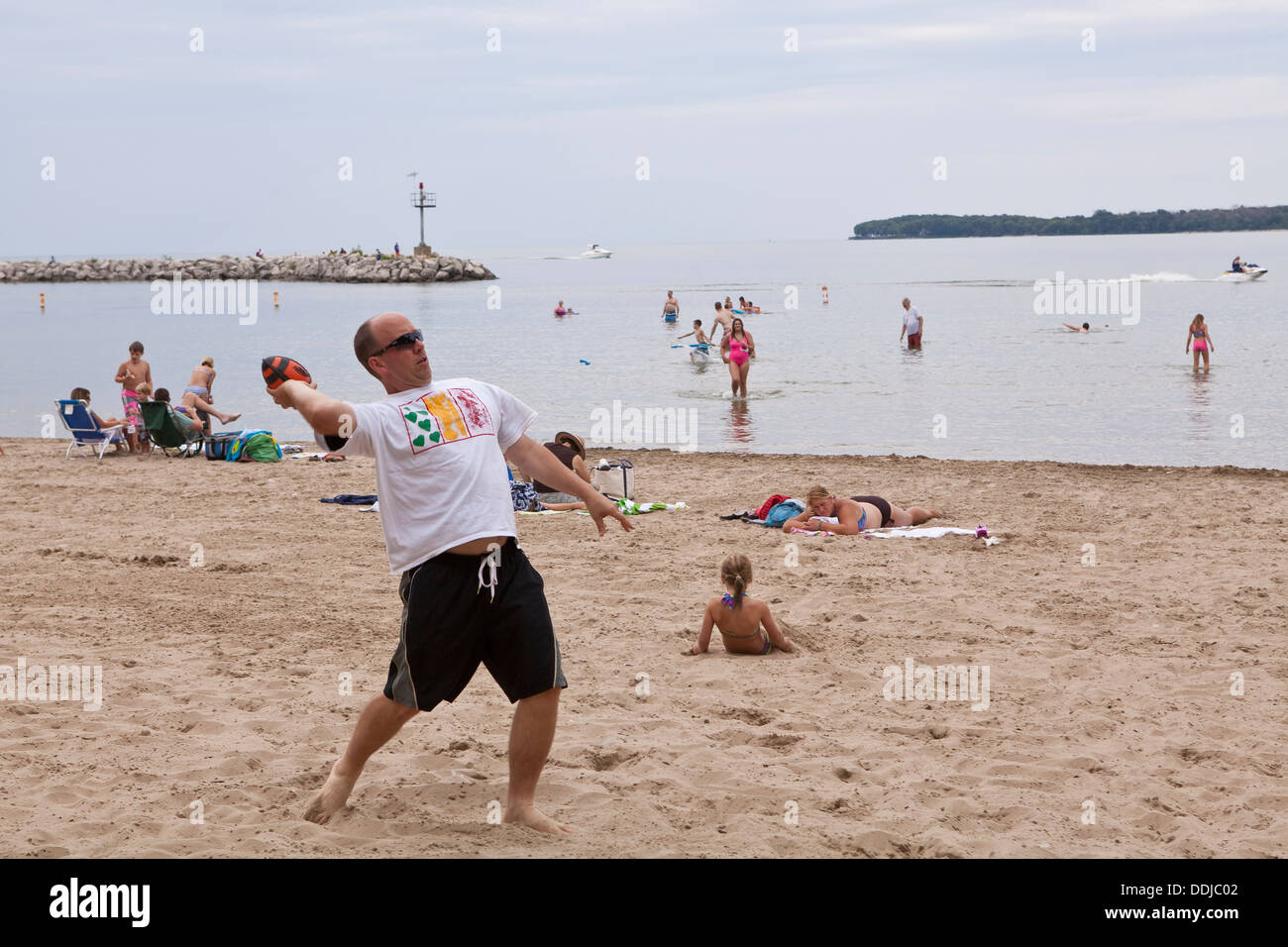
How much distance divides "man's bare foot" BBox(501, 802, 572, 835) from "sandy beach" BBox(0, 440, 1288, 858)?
0.05 m

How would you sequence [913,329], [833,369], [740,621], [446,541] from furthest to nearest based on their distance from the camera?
[913,329] < [833,369] < [740,621] < [446,541]

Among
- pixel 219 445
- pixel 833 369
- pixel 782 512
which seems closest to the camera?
pixel 782 512

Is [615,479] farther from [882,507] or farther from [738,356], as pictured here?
[738,356]

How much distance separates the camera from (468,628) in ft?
12.0

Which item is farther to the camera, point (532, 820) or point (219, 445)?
point (219, 445)

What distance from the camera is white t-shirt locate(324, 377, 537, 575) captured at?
3.59 metres

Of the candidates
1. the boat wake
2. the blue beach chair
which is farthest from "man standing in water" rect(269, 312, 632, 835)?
the boat wake

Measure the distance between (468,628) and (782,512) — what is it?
6.46m

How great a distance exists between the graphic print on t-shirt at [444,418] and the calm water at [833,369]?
12477mm

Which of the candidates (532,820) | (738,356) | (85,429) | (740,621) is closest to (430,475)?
(532,820)

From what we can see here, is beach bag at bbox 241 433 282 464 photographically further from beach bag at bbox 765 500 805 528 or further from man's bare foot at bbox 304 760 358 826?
man's bare foot at bbox 304 760 358 826
